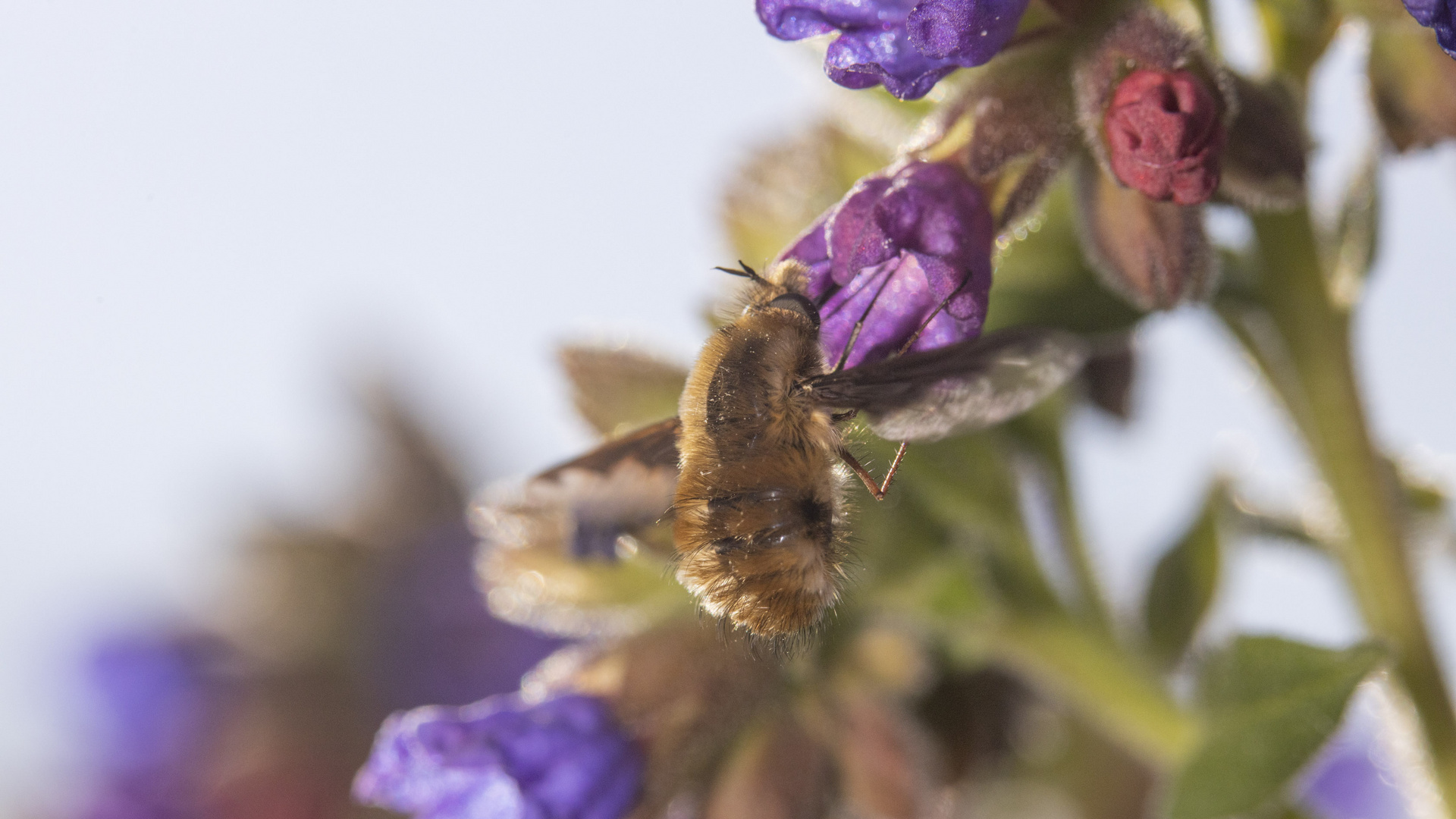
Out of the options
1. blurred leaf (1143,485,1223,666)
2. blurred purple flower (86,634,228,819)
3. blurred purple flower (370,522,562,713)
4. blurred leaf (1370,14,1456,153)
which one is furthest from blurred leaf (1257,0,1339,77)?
blurred purple flower (86,634,228,819)

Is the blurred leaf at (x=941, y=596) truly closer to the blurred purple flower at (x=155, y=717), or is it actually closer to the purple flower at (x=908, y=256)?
the purple flower at (x=908, y=256)

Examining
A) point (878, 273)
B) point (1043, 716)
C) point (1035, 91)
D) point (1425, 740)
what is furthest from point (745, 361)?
point (1043, 716)

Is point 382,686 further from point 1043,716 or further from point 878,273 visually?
point 878,273

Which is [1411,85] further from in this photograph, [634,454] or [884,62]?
[634,454]

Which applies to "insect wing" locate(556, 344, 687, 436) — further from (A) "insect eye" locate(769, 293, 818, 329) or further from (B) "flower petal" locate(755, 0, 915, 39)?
(B) "flower petal" locate(755, 0, 915, 39)

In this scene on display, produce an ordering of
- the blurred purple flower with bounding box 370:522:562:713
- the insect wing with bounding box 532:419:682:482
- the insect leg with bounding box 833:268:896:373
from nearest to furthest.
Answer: the insect leg with bounding box 833:268:896:373 < the insect wing with bounding box 532:419:682:482 < the blurred purple flower with bounding box 370:522:562:713

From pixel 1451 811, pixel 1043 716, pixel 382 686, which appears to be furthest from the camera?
pixel 382 686

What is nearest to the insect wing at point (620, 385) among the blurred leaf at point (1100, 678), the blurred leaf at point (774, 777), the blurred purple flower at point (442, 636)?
the blurred leaf at point (774, 777)
